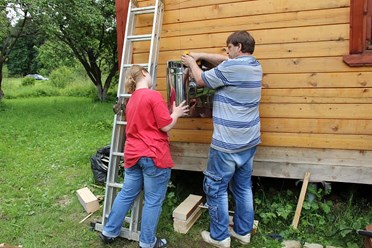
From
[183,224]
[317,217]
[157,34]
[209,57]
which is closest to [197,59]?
[209,57]

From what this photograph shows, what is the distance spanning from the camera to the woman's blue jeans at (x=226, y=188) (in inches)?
126

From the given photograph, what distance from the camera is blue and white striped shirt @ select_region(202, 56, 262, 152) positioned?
9.83 feet

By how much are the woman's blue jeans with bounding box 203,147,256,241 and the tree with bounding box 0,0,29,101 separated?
11919mm

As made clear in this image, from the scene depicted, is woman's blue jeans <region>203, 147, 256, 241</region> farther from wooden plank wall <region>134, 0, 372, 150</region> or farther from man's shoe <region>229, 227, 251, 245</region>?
wooden plank wall <region>134, 0, 372, 150</region>

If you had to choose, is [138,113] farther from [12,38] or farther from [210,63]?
[12,38]

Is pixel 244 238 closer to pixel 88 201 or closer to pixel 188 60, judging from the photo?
pixel 188 60

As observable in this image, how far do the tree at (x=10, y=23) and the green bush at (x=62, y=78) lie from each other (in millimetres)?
11175

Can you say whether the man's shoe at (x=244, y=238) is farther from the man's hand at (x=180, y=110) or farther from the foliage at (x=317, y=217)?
the man's hand at (x=180, y=110)

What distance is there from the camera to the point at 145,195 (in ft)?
10.7

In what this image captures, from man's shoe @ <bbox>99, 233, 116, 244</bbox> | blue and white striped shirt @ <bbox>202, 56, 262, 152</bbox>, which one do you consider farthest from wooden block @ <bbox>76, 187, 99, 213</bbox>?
blue and white striped shirt @ <bbox>202, 56, 262, 152</bbox>

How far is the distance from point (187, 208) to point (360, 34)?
8.43 feet

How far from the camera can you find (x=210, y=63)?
140 inches

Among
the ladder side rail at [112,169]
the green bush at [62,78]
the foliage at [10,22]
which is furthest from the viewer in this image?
the green bush at [62,78]

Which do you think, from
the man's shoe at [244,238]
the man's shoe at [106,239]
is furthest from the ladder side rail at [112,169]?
the man's shoe at [244,238]
